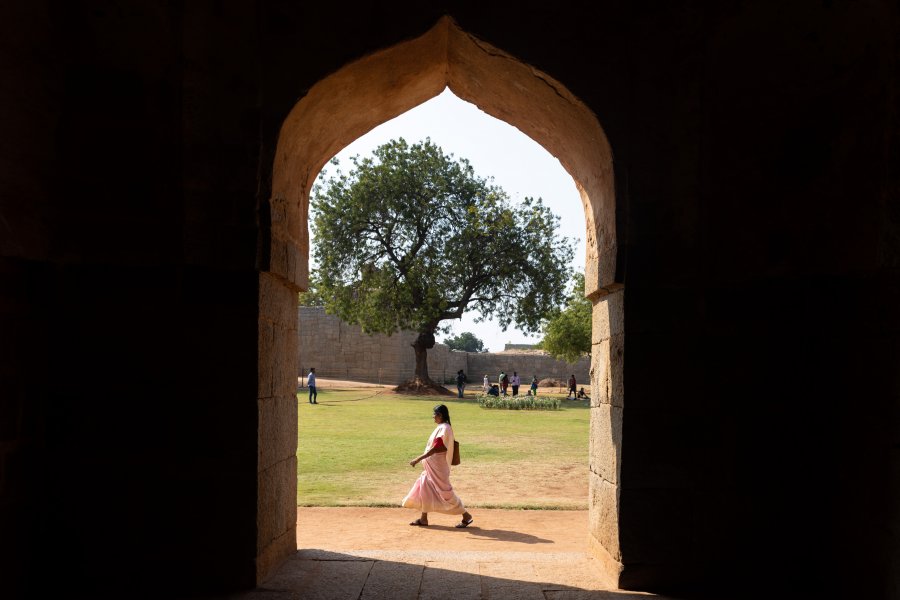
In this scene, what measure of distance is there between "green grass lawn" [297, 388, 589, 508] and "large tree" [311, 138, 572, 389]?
9.04 metres

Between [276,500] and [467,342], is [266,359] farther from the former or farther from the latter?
[467,342]

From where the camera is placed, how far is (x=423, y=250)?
100 feet

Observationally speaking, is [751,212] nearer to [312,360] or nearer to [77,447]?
[77,447]

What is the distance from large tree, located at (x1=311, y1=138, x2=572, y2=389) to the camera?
29.8 metres

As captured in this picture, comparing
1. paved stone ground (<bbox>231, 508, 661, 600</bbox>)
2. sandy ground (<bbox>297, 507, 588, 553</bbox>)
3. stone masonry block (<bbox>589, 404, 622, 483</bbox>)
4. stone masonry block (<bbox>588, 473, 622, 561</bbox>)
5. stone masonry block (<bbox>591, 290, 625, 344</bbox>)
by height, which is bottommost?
sandy ground (<bbox>297, 507, 588, 553</bbox>)

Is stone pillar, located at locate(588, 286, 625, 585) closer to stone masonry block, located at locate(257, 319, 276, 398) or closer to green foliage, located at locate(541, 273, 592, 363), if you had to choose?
stone masonry block, located at locate(257, 319, 276, 398)

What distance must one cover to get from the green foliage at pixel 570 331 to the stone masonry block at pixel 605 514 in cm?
2672

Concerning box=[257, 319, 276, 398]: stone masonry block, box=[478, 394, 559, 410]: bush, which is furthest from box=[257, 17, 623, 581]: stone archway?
box=[478, 394, 559, 410]: bush

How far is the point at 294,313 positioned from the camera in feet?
16.3

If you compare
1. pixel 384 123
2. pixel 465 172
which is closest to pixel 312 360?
pixel 465 172

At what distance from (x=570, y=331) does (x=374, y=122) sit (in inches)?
1078

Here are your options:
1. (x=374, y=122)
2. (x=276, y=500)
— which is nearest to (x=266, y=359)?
(x=276, y=500)

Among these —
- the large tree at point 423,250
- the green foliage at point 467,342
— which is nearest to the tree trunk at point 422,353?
the large tree at point 423,250

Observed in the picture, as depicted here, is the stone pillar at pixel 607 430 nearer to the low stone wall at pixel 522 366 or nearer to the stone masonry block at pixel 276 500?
the stone masonry block at pixel 276 500
